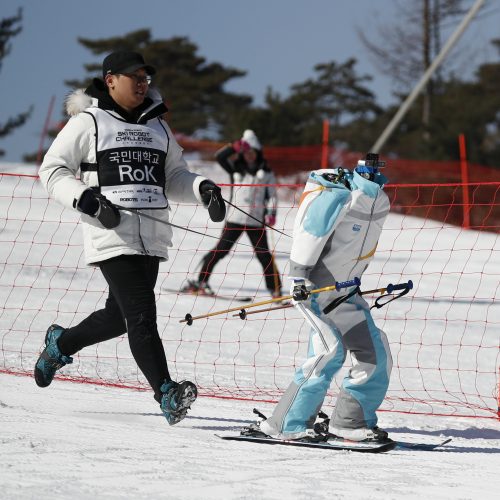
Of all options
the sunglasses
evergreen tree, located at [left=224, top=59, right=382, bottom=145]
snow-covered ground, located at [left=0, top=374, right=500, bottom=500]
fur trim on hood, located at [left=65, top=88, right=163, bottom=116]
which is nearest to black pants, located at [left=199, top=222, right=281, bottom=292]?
snow-covered ground, located at [left=0, top=374, right=500, bottom=500]

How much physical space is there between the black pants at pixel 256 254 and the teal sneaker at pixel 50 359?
5020mm

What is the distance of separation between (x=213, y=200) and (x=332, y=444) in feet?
4.11

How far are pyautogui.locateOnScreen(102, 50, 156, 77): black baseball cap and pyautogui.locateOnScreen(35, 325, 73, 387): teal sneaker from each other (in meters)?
1.29

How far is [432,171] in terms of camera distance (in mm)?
22984

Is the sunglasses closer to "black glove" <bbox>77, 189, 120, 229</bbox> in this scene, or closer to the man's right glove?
"black glove" <bbox>77, 189, 120, 229</bbox>

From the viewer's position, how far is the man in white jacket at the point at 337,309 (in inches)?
182

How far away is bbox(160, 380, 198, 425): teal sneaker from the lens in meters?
4.62

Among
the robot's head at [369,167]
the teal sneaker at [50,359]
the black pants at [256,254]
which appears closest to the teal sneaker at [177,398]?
the teal sneaker at [50,359]

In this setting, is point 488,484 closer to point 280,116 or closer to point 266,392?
point 266,392

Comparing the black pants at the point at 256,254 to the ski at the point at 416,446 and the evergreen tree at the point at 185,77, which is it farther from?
the evergreen tree at the point at 185,77

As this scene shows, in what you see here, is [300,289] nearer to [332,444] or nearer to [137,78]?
[332,444]

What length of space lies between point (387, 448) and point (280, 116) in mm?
26534

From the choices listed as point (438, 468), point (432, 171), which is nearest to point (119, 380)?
point (438, 468)

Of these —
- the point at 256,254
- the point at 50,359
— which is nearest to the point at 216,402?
the point at 50,359
